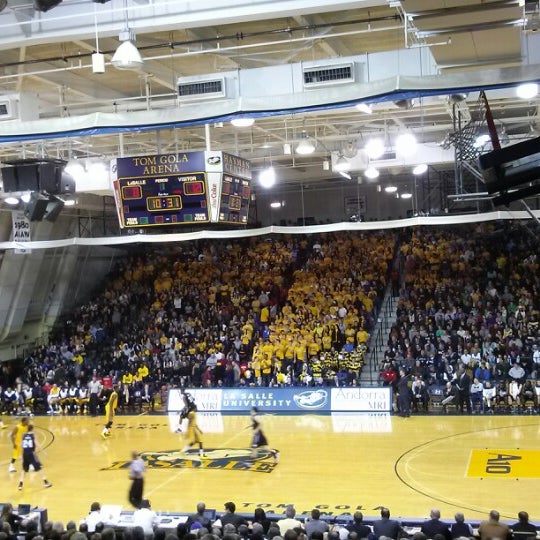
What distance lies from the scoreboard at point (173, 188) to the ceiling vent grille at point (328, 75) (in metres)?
3.32

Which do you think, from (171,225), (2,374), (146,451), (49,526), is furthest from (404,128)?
(2,374)

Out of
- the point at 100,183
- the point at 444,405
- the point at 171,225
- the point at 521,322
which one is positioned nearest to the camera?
the point at 171,225

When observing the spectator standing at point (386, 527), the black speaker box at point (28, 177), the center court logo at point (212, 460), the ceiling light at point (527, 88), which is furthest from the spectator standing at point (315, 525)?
the black speaker box at point (28, 177)

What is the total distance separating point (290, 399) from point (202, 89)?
1214 cm

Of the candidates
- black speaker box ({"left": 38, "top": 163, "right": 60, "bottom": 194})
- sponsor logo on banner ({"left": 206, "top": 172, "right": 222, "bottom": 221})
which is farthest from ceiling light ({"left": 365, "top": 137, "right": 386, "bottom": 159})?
black speaker box ({"left": 38, "top": 163, "right": 60, "bottom": 194})

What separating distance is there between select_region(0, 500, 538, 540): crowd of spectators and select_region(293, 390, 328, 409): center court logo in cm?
1193

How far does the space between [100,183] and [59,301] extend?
1606 cm

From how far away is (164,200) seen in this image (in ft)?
51.5

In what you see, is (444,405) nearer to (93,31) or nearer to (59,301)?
(93,31)

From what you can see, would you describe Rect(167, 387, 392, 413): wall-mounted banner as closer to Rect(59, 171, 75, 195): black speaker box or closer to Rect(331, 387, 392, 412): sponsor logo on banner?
Rect(331, 387, 392, 412): sponsor logo on banner

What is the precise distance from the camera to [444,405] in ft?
71.9

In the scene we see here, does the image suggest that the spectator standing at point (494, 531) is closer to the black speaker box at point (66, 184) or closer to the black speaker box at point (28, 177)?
the black speaker box at point (66, 184)

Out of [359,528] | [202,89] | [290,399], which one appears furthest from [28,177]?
[290,399]

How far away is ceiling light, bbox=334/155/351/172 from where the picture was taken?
20.5 meters
